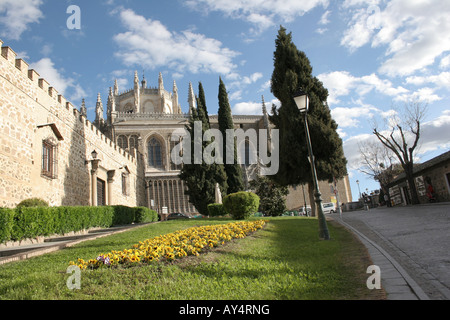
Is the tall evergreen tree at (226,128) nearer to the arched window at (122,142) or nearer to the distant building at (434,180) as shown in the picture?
the distant building at (434,180)

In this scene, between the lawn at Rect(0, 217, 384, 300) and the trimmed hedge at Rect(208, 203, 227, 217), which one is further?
the trimmed hedge at Rect(208, 203, 227, 217)

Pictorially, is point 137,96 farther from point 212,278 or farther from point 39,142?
point 212,278

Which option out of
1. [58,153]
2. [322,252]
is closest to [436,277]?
[322,252]

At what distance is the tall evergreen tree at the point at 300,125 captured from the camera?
18062 millimetres

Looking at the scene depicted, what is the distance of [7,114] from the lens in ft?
37.2

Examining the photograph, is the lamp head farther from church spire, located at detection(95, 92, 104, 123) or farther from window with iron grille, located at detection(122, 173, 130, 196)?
church spire, located at detection(95, 92, 104, 123)

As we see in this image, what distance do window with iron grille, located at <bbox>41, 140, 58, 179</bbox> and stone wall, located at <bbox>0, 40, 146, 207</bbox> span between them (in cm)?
5

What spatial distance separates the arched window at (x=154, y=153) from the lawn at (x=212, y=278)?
38020mm

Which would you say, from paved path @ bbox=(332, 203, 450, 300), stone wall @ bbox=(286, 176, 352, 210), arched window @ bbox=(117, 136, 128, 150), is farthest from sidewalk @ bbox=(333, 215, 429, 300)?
arched window @ bbox=(117, 136, 128, 150)

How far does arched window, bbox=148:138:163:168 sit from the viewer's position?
43.9m

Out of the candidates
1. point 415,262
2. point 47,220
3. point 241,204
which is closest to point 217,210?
point 241,204

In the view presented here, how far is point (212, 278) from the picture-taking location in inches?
171
